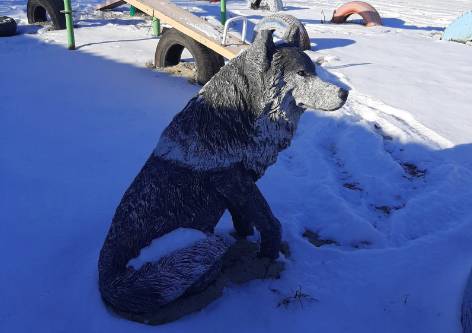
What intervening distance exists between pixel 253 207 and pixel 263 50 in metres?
0.78

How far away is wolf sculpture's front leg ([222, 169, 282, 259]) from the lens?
7.00 feet

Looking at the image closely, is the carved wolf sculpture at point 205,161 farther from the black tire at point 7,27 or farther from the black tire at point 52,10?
the black tire at point 52,10

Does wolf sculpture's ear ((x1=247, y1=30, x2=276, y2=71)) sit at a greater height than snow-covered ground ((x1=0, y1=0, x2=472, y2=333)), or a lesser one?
greater

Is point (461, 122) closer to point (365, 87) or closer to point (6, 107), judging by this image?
point (365, 87)

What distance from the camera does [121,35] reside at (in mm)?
8211

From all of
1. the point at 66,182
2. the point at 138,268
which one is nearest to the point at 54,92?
the point at 66,182

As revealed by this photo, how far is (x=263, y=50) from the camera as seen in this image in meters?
1.93

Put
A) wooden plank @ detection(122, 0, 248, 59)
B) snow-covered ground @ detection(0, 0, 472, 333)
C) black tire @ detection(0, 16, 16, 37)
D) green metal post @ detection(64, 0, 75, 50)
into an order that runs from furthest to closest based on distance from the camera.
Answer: black tire @ detection(0, 16, 16, 37) < green metal post @ detection(64, 0, 75, 50) < wooden plank @ detection(122, 0, 248, 59) < snow-covered ground @ detection(0, 0, 472, 333)

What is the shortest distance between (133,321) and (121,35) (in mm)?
7060

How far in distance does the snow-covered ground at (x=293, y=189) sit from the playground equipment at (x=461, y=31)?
2.14m

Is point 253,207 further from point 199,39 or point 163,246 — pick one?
point 199,39

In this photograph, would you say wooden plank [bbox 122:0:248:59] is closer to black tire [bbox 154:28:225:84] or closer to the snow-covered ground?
black tire [bbox 154:28:225:84]

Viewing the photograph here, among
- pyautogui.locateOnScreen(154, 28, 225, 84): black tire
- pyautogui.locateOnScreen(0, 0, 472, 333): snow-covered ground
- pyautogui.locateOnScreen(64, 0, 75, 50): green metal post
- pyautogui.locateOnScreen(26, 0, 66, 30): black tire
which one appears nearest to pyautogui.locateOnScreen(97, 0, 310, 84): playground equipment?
pyautogui.locateOnScreen(154, 28, 225, 84): black tire

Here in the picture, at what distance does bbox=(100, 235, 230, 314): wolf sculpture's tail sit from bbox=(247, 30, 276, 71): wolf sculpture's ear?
2.83ft
